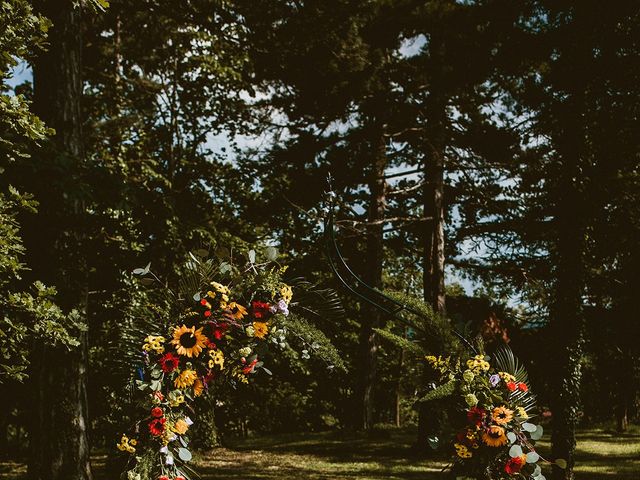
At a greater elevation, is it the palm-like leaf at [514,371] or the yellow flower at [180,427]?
the palm-like leaf at [514,371]

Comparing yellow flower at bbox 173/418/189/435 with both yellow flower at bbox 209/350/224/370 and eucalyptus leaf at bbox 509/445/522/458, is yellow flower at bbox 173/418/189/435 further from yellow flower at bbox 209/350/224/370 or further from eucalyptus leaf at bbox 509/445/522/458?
eucalyptus leaf at bbox 509/445/522/458

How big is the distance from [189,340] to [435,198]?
9.11 m

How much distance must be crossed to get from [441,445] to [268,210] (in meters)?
9.93

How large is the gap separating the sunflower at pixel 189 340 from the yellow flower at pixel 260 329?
0.46m

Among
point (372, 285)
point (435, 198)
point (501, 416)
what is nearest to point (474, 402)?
point (501, 416)

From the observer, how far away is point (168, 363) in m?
4.00

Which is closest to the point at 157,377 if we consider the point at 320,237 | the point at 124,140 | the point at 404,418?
the point at 124,140

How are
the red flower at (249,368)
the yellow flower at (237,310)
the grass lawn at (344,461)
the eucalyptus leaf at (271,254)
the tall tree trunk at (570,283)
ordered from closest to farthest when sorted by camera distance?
the yellow flower at (237,310) → the red flower at (249,368) → the eucalyptus leaf at (271,254) → the tall tree trunk at (570,283) → the grass lawn at (344,461)

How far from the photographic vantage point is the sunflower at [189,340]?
4117 millimetres

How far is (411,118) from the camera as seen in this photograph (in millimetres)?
13719

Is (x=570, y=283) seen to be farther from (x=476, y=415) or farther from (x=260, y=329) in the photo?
(x=260, y=329)

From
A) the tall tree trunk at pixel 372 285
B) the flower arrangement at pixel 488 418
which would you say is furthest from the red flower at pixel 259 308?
the tall tree trunk at pixel 372 285

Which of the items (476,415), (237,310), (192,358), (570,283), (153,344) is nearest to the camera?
(153,344)

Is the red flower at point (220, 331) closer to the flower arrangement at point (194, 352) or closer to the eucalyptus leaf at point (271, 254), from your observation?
the flower arrangement at point (194, 352)
